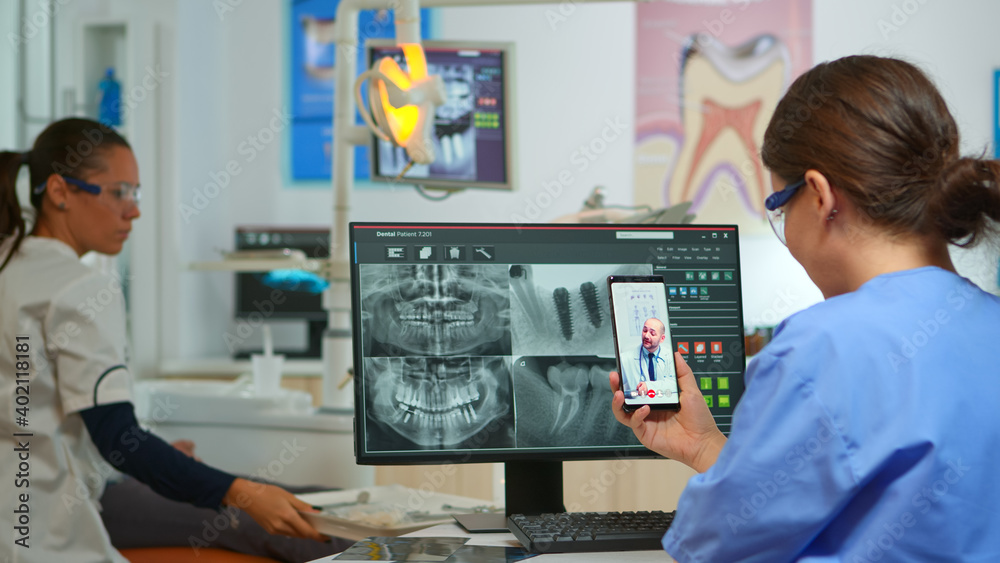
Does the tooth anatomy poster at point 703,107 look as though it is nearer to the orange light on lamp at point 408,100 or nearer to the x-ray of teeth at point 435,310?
the orange light on lamp at point 408,100

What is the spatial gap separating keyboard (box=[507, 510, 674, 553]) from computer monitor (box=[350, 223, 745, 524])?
87mm

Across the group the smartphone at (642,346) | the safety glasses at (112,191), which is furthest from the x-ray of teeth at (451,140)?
the smartphone at (642,346)

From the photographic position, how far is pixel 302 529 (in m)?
1.40

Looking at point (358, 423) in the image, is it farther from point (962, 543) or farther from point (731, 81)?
point (731, 81)

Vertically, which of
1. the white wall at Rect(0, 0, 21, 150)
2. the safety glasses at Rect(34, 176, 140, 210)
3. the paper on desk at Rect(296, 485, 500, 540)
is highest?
the white wall at Rect(0, 0, 21, 150)

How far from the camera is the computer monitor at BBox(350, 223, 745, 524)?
48.1 inches

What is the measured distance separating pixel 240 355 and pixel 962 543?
302cm

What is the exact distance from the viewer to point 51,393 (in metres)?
1.50

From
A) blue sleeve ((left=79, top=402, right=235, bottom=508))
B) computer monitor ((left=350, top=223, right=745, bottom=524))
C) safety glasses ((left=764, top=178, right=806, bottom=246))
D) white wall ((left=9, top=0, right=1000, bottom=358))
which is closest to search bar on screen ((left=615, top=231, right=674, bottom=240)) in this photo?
computer monitor ((left=350, top=223, right=745, bottom=524))

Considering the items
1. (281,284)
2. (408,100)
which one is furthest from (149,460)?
(281,284)

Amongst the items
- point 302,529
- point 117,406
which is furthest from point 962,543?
point 117,406

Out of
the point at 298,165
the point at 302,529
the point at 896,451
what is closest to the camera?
the point at 896,451

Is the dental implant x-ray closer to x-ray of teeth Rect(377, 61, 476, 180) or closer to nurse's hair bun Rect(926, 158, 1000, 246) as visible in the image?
nurse's hair bun Rect(926, 158, 1000, 246)

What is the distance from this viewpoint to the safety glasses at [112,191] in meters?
1.61
